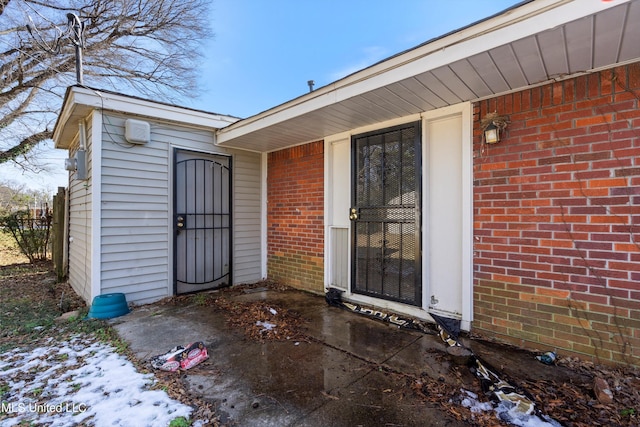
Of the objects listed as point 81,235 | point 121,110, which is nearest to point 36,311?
point 81,235

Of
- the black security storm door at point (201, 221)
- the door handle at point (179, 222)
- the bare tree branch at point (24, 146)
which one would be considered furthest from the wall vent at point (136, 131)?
the bare tree branch at point (24, 146)

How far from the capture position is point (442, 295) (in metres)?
3.14

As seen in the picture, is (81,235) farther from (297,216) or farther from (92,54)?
(92,54)

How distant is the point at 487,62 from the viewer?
2.15m

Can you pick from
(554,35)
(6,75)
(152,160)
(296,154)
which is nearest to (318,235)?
(296,154)

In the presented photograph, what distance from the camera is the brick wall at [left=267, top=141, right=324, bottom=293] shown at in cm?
441

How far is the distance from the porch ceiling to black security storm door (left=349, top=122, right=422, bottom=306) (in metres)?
0.36

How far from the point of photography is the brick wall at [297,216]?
4.41 m

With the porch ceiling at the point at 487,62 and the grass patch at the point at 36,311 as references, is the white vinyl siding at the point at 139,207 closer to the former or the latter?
the grass patch at the point at 36,311

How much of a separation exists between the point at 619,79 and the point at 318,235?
11.1ft

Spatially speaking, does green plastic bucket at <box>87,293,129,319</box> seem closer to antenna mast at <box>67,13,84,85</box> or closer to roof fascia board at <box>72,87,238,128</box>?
roof fascia board at <box>72,87,238,128</box>

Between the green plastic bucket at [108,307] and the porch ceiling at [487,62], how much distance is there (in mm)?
2897

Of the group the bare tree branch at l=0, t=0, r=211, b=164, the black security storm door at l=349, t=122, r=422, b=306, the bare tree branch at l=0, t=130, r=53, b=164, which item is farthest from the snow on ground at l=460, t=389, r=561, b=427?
the bare tree branch at l=0, t=130, r=53, b=164

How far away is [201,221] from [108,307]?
1585 millimetres
